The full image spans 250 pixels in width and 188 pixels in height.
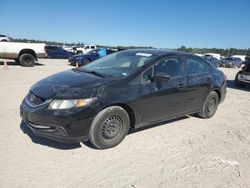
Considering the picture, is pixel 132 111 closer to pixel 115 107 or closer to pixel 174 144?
pixel 115 107

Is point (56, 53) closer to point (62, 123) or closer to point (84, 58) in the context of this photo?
point (84, 58)

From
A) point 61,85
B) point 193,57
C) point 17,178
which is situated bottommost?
point 17,178

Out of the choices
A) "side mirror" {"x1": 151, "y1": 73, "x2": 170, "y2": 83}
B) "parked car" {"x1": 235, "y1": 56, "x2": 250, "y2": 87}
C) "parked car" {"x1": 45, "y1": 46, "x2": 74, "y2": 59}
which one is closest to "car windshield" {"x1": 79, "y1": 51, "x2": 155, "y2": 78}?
"side mirror" {"x1": 151, "y1": 73, "x2": 170, "y2": 83}

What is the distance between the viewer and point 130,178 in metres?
3.40

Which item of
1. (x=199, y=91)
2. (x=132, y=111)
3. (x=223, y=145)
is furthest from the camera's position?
(x=199, y=91)

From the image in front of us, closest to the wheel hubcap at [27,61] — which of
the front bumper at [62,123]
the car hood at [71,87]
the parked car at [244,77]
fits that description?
the parked car at [244,77]

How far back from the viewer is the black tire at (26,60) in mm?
16781

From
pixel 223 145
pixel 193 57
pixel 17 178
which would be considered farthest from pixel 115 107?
pixel 193 57

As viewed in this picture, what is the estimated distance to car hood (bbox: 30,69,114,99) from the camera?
3.86 m

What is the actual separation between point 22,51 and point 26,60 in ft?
2.18

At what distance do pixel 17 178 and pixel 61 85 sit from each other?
1.53 m

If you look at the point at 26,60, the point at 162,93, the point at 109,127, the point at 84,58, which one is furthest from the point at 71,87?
the point at 84,58

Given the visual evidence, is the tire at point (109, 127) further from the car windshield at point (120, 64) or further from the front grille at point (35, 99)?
the front grille at point (35, 99)

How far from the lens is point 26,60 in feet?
55.8
